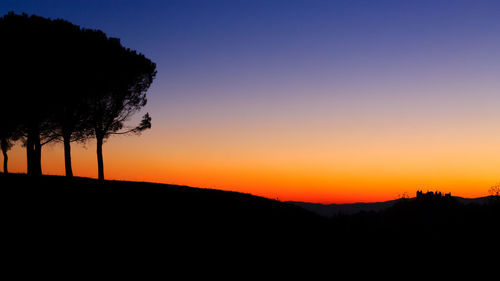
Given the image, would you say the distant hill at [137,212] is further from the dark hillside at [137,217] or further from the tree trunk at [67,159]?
the tree trunk at [67,159]

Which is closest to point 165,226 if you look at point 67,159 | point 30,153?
point 67,159

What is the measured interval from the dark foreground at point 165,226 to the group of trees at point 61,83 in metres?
11.7

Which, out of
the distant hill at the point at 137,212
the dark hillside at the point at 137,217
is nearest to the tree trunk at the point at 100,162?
the distant hill at the point at 137,212

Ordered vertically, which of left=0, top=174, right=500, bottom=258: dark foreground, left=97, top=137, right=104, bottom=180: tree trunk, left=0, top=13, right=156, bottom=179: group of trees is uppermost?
left=0, top=13, right=156, bottom=179: group of trees

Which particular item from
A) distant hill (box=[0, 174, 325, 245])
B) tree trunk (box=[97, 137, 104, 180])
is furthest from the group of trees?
distant hill (box=[0, 174, 325, 245])

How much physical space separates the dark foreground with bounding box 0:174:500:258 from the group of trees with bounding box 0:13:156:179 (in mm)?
11669

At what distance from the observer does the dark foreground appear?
523 inches

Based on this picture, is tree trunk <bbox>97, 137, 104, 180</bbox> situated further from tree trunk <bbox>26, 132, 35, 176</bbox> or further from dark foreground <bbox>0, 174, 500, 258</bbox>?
dark foreground <bbox>0, 174, 500, 258</bbox>

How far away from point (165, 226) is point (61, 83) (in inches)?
796

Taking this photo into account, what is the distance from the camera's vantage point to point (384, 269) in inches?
647

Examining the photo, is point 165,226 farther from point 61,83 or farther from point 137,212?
point 61,83

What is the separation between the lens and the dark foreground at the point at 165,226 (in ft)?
43.5

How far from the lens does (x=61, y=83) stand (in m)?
30.8

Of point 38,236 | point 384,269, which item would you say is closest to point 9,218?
point 38,236
